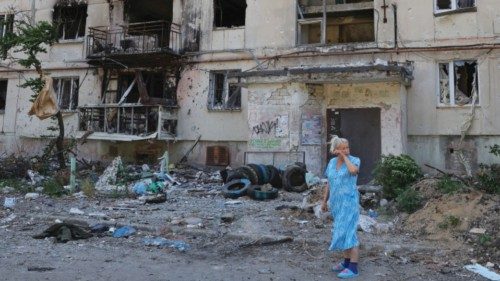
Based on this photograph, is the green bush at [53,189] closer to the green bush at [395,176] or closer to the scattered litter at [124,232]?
the scattered litter at [124,232]

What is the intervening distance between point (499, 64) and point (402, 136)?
341 cm

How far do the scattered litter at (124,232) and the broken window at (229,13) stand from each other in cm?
1086

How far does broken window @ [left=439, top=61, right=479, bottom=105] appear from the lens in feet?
44.0

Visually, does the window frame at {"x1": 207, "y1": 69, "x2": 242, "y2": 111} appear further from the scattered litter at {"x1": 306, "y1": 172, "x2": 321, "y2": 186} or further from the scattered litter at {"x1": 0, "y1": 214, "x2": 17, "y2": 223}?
the scattered litter at {"x1": 0, "y1": 214, "x2": 17, "y2": 223}

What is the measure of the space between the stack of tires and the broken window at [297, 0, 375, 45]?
5.12m

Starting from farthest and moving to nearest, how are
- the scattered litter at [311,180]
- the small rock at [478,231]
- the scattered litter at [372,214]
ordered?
the scattered litter at [311,180]
the scattered litter at [372,214]
the small rock at [478,231]

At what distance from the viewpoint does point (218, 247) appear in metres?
6.61

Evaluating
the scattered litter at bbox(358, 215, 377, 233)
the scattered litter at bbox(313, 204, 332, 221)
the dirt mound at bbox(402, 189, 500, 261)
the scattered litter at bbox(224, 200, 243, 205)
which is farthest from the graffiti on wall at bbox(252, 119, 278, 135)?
the scattered litter at bbox(358, 215, 377, 233)

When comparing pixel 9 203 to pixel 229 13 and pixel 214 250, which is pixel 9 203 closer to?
pixel 214 250

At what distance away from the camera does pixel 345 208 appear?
510 centimetres

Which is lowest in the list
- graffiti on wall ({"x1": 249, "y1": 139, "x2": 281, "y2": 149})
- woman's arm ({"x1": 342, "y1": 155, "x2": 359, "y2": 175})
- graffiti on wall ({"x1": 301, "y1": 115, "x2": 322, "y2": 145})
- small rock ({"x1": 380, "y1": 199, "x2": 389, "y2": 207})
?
small rock ({"x1": 380, "y1": 199, "x2": 389, "y2": 207})

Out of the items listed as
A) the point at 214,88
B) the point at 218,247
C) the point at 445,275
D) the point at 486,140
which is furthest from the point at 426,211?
the point at 214,88

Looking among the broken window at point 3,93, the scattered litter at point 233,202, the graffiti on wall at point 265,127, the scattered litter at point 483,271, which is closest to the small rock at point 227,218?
the scattered litter at point 233,202

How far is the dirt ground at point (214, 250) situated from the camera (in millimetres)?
5227
